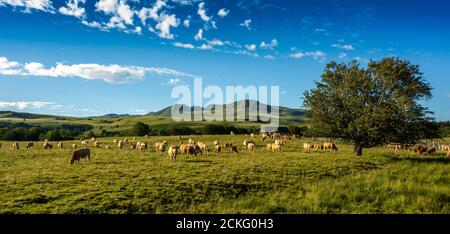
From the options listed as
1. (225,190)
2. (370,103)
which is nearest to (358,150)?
(370,103)

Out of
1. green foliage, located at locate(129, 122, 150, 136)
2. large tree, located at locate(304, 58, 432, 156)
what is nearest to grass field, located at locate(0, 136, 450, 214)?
large tree, located at locate(304, 58, 432, 156)

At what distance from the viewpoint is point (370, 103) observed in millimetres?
39188

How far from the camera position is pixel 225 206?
55.8 feet

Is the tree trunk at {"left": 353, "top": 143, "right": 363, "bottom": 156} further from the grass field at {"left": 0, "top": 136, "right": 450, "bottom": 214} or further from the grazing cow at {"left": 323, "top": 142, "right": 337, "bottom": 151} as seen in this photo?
the grass field at {"left": 0, "top": 136, "right": 450, "bottom": 214}

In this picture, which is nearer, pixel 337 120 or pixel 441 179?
pixel 441 179

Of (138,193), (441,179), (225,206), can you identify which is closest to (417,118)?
(441,179)

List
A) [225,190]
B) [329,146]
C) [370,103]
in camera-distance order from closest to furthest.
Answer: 1. [225,190]
2. [370,103]
3. [329,146]

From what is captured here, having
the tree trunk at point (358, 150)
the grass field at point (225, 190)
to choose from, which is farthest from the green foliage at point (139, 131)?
the grass field at point (225, 190)

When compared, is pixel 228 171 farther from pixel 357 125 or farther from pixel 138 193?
pixel 357 125

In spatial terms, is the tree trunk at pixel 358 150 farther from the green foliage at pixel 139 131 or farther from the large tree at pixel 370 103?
the green foliage at pixel 139 131

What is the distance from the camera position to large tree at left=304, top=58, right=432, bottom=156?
1455 inches

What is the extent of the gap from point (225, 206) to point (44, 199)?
30.8ft

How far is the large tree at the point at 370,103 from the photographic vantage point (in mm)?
36969

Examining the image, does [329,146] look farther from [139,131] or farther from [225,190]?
[139,131]
